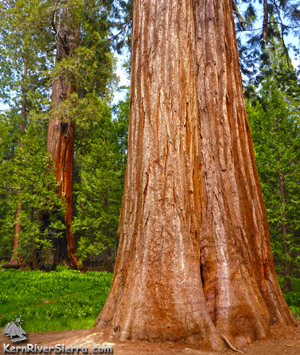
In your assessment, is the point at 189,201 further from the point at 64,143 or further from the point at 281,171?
the point at 64,143

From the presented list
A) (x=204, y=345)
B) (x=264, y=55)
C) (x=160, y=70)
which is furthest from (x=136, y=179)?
(x=264, y=55)

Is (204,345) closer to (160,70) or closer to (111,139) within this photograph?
(160,70)

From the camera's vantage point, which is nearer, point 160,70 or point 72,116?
point 160,70

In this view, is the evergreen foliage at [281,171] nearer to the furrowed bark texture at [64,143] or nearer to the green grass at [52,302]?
the green grass at [52,302]

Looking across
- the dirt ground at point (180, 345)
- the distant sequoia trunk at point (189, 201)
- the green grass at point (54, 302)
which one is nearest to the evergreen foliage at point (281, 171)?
the green grass at point (54, 302)

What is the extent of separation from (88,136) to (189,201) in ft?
48.0

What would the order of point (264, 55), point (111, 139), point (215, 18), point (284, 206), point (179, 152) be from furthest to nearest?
point (111, 139)
point (284, 206)
point (264, 55)
point (215, 18)
point (179, 152)

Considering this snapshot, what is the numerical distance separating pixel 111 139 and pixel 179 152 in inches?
593

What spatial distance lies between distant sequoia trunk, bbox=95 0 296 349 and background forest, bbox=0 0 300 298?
436 centimetres

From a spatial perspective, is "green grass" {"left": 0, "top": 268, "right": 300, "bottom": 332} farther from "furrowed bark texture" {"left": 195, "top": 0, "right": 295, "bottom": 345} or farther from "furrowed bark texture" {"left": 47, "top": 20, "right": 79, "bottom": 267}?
"furrowed bark texture" {"left": 47, "top": 20, "right": 79, "bottom": 267}

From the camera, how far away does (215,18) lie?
4730 mm

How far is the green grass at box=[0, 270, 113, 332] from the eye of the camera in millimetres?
4531

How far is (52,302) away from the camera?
6238 millimetres

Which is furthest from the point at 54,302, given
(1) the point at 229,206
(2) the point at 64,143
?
(2) the point at 64,143
